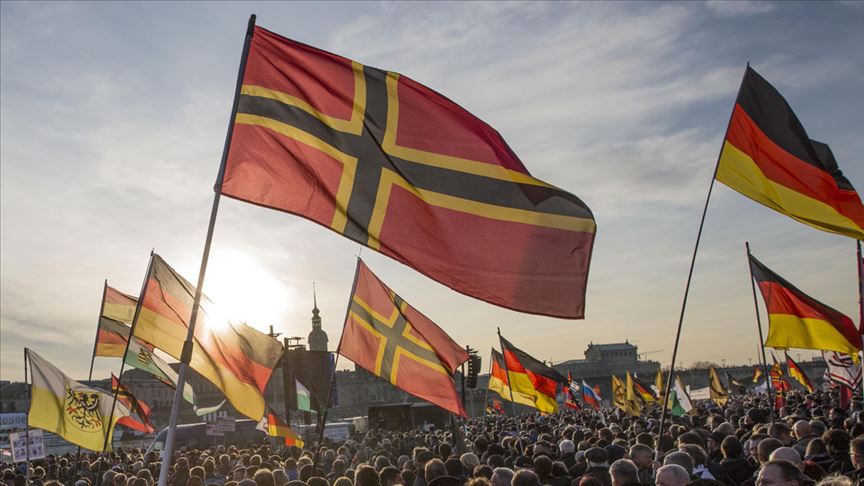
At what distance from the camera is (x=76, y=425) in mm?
14125

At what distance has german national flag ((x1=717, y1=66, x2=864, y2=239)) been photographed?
29.0 feet

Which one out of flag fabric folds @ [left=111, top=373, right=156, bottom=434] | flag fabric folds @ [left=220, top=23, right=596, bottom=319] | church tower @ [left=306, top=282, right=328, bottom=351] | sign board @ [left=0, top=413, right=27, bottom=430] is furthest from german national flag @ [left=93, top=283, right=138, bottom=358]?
church tower @ [left=306, top=282, right=328, bottom=351]

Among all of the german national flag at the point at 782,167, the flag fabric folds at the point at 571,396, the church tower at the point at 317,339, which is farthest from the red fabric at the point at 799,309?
the church tower at the point at 317,339

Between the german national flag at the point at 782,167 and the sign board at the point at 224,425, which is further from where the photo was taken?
the sign board at the point at 224,425

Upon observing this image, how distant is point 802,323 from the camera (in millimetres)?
15398

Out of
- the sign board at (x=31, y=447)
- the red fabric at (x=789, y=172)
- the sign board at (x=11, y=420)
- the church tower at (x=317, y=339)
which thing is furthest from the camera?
the church tower at (x=317, y=339)

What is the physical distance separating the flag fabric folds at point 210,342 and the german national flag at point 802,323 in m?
10.1

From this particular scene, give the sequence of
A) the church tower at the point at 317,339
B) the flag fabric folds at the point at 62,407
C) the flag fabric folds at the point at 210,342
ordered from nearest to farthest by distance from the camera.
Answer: the flag fabric folds at the point at 210,342 → the flag fabric folds at the point at 62,407 → the church tower at the point at 317,339

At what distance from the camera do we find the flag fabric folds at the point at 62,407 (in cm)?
1391

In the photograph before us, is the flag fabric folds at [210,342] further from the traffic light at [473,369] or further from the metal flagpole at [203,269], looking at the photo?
the traffic light at [473,369]

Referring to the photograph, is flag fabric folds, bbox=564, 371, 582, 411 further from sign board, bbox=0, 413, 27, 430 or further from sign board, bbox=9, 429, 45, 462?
sign board, bbox=0, 413, 27, 430

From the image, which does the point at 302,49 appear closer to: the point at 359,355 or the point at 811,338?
the point at 359,355

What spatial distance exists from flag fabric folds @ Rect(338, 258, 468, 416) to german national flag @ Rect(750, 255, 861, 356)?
6.78 m

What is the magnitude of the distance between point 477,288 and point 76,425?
34.7 ft
